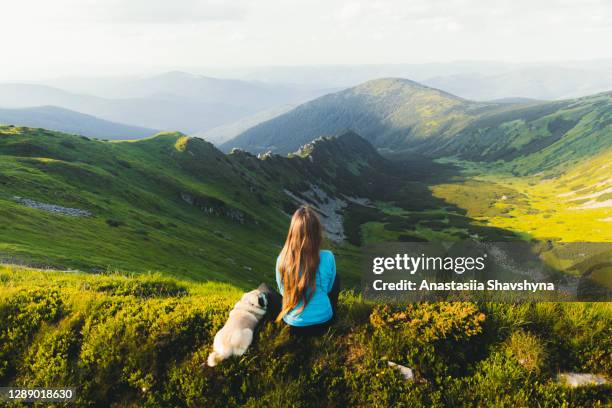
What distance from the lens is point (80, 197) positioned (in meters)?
67.1

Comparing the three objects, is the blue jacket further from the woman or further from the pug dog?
the pug dog

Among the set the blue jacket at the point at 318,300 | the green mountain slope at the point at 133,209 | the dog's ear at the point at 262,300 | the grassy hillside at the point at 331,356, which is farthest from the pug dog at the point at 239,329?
the green mountain slope at the point at 133,209

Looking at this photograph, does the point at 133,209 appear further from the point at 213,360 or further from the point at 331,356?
the point at 331,356

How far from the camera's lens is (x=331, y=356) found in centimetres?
901

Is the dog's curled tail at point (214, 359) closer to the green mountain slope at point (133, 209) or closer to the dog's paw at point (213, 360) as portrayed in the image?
the dog's paw at point (213, 360)

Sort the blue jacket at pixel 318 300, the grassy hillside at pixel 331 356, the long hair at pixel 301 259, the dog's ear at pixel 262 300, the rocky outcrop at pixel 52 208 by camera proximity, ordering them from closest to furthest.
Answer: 1. the grassy hillside at pixel 331 356
2. the long hair at pixel 301 259
3. the blue jacket at pixel 318 300
4. the dog's ear at pixel 262 300
5. the rocky outcrop at pixel 52 208

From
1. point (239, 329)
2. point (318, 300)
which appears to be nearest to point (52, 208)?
point (239, 329)

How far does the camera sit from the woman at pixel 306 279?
869cm

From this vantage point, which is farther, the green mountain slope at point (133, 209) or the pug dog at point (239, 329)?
the green mountain slope at point (133, 209)

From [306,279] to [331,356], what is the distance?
2.10 metres

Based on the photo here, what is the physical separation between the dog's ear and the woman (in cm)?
45

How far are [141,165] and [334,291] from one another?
126 meters

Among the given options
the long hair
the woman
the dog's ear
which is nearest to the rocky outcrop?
the dog's ear

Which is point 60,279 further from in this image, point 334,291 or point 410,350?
point 410,350
